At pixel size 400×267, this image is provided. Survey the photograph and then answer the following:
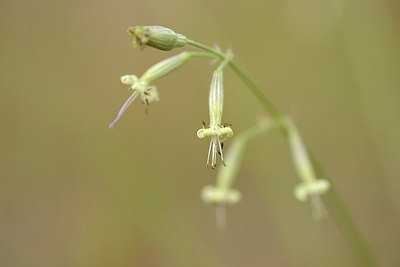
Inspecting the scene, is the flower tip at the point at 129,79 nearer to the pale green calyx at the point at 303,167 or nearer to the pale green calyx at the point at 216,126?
the pale green calyx at the point at 216,126

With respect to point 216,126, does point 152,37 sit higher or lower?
higher

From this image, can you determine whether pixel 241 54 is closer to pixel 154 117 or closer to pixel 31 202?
pixel 154 117

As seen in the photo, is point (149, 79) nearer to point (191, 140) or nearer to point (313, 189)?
point (313, 189)

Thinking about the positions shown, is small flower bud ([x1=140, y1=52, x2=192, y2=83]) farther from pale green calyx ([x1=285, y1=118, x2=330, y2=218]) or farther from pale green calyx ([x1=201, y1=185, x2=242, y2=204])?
pale green calyx ([x1=201, y1=185, x2=242, y2=204])

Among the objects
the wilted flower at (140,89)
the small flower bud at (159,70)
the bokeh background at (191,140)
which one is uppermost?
the bokeh background at (191,140)

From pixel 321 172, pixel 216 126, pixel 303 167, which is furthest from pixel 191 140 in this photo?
pixel 216 126

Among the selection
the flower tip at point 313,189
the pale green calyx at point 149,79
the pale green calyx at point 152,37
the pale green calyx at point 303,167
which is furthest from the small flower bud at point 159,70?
the flower tip at point 313,189
